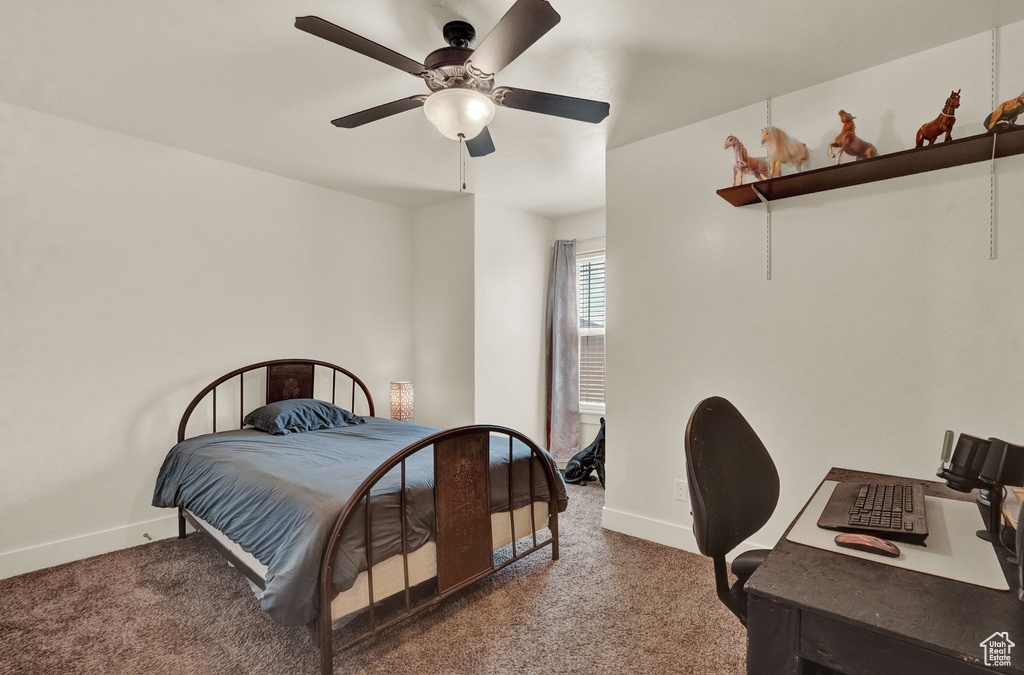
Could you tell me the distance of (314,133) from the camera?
301 centimetres

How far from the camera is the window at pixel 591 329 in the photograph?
476 centimetres

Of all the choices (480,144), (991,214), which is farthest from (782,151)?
(480,144)

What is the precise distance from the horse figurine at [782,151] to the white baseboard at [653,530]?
195 centimetres

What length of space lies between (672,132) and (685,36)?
94 cm

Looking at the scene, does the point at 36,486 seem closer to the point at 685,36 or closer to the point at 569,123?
the point at 569,123

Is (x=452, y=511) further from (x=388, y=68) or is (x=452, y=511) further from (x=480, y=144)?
(x=388, y=68)

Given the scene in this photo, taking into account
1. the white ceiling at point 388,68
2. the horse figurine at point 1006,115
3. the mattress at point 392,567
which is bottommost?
the mattress at point 392,567

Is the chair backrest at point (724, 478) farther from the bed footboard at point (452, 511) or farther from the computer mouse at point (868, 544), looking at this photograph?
the bed footboard at point (452, 511)

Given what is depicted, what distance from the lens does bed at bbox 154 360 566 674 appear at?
5.80ft

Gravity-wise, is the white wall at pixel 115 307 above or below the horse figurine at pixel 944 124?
below

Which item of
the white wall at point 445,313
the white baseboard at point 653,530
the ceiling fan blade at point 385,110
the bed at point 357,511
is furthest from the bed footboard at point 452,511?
the white wall at point 445,313

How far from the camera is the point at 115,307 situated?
2.98 m

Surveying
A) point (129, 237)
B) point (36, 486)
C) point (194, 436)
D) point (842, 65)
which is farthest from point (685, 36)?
point (36, 486)

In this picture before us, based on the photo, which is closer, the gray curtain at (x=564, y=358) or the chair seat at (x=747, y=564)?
the chair seat at (x=747, y=564)
